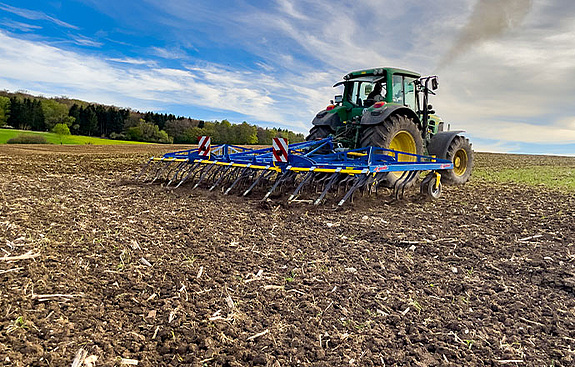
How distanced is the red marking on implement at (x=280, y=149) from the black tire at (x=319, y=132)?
83.0 inches

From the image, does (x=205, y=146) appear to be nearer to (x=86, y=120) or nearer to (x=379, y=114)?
(x=379, y=114)

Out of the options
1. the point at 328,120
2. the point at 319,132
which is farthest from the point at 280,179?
the point at 319,132

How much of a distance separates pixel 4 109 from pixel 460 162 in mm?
44249

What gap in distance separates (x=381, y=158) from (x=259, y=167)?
1895mm

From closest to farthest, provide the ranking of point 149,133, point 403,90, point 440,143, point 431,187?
point 431,187
point 403,90
point 440,143
point 149,133

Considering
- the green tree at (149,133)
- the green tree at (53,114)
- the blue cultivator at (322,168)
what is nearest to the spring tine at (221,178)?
the blue cultivator at (322,168)

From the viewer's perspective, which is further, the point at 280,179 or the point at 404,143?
the point at 404,143

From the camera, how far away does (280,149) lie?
582cm

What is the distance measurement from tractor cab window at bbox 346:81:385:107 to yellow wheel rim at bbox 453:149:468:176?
2.39 m

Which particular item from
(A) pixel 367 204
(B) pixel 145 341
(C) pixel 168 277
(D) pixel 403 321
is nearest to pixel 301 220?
(A) pixel 367 204

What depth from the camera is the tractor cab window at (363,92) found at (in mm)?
7299

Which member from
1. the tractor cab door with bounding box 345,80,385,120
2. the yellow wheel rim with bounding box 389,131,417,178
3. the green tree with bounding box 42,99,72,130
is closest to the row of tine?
the yellow wheel rim with bounding box 389,131,417,178

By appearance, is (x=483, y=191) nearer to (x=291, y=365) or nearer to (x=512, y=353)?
(x=512, y=353)

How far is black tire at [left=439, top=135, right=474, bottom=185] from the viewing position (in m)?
7.89
